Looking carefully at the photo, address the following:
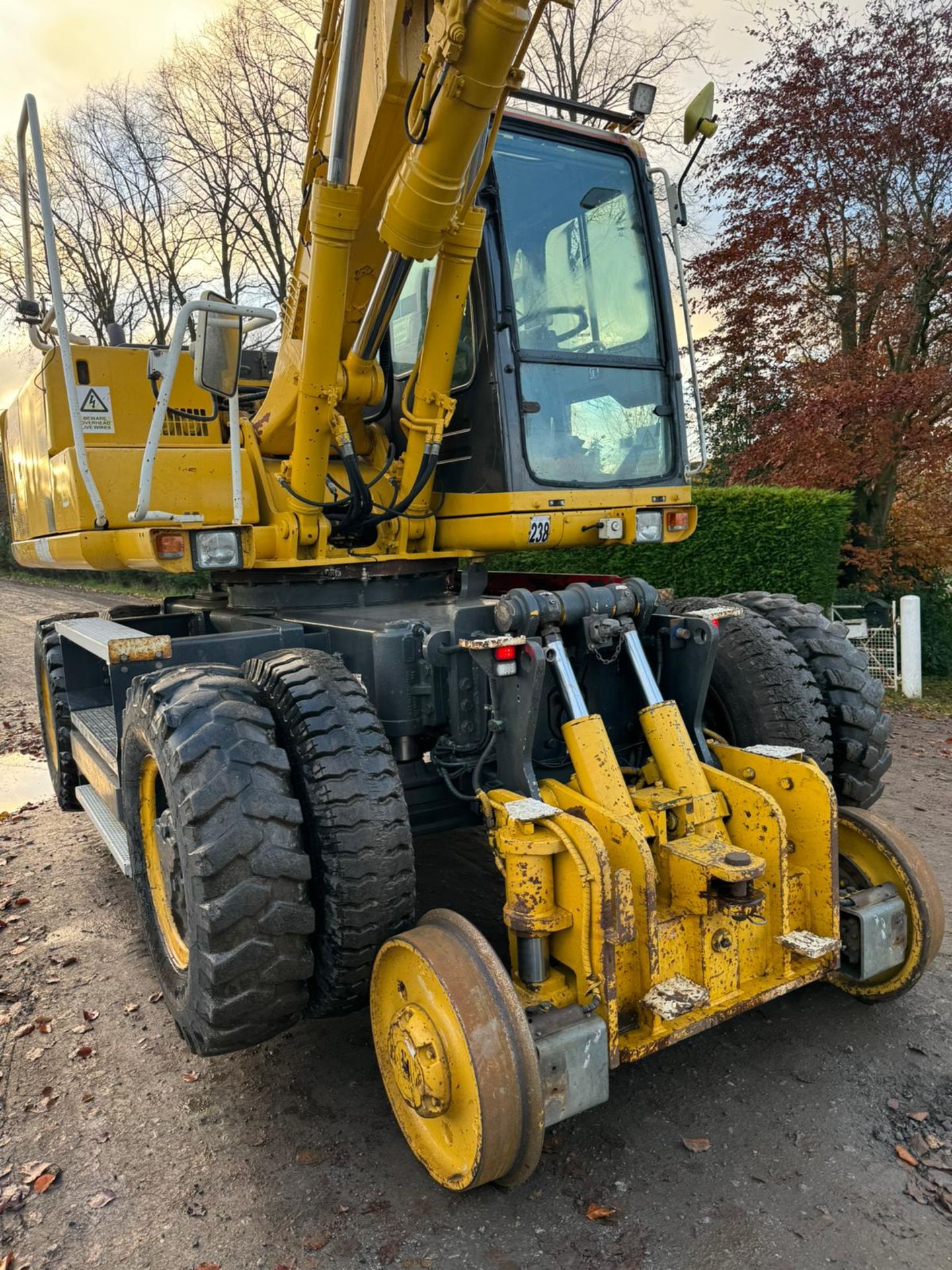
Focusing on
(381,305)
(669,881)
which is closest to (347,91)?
(381,305)

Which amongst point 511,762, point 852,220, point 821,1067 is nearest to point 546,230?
point 511,762

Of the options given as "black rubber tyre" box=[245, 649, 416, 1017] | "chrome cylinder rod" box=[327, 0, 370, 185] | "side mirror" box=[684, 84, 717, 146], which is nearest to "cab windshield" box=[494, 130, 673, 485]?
"side mirror" box=[684, 84, 717, 146]

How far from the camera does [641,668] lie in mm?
3416

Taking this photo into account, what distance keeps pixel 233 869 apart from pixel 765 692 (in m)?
2.41

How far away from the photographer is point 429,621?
11.9ft

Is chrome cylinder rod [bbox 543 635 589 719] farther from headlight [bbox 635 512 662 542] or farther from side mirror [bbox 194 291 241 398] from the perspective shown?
side mirror [bbox 194 291 241 398]

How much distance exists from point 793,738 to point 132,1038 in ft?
9.77

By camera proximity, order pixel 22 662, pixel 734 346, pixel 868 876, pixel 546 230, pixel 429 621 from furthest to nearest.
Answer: pixel 22 662, pixel 734 346, pixel 546 230, pixel 429 621, pixel 868 876

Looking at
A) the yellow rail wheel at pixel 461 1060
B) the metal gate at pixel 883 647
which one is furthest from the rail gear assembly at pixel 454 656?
the metal gate at pixel 883 647

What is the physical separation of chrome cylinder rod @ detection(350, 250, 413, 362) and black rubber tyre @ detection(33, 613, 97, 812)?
9.59ft

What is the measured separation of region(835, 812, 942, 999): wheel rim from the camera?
3.18m

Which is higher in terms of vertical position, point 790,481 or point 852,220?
point 852,220

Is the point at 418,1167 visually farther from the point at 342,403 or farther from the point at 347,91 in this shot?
the point at 347,91

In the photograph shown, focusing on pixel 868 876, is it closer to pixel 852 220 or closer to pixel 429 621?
pixel 429 621
